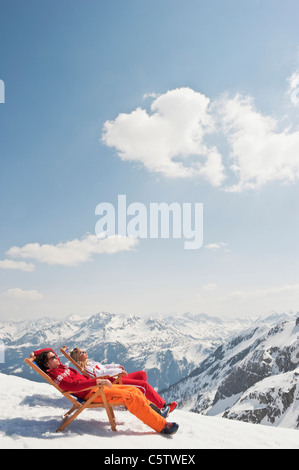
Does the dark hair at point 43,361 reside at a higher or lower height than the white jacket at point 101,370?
higher

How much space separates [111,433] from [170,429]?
57.5 inches

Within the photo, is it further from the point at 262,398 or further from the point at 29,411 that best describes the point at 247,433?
the point at 262,398

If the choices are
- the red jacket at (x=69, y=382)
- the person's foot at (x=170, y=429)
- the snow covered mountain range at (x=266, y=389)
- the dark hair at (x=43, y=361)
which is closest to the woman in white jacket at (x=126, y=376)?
the person's foot at (x=170, y=429)

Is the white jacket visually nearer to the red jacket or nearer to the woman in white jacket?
the woman in white jacket

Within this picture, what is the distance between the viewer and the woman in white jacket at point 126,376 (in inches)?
295

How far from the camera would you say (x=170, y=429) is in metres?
6.49

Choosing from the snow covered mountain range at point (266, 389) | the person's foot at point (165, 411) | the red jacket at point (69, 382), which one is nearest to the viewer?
the red jacket at point (69, 382)

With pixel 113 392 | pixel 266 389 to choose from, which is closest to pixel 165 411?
pixel 113 392

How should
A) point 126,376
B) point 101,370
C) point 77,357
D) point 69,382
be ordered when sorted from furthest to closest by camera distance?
point 77,357
point 126,376
point 101,370
point 69,382

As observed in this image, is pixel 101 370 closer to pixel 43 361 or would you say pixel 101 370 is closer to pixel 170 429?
pixel 43 361

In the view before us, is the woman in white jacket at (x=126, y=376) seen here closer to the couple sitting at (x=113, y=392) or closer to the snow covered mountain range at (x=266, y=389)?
the couple sitting at (x=113, y=392)

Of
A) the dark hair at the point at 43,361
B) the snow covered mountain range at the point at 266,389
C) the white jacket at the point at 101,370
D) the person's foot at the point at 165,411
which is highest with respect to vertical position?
the dark hair at the point at 43,361

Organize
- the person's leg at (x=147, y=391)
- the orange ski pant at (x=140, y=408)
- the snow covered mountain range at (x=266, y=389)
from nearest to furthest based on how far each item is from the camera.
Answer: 1. the orange ski pant at (x=140, y=408)
2. the person's leg at (x=147, y=391)
3. the snow covered mountain range at (x=266, y=389)

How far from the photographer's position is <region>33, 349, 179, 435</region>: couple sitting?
648 centimetres
